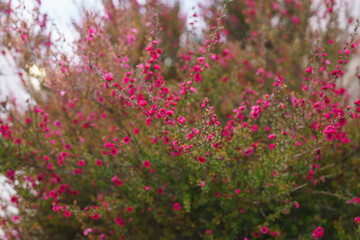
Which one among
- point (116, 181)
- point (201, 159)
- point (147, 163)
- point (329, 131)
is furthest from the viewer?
point (116, 181)

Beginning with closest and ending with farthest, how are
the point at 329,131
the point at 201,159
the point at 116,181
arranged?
1. the point at 329,131
2. the point at 201,159
3. the point at 116,181

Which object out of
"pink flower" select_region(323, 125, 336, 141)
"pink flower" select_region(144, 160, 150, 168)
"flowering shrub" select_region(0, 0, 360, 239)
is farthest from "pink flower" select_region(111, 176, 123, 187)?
"pink flower" select_region(323, 125, 336, 141)

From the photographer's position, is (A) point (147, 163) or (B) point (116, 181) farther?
(B) point (116, 181)

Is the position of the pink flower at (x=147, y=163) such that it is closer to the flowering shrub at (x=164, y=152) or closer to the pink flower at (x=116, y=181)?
the flowering shrub at (x=164, y=152)

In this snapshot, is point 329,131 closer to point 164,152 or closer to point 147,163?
point 164,152

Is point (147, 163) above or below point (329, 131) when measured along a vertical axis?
above

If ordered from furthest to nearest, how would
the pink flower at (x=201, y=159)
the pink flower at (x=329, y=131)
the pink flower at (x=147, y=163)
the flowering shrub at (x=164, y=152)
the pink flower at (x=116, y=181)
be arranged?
the pink flower at (x=116, y=181) < the pink flower at (x=147, y=163) < the flowering shrub at (x=164, y=152) < the pink flower at (x=201, y=159) < the pink flower at (x=329, y=131)

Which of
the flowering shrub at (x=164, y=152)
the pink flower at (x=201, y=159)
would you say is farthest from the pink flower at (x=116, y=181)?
the pink flower at (x=201, y=159)

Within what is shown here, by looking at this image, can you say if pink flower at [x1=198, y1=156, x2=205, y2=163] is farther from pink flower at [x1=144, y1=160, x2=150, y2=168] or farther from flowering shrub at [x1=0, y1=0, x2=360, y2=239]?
pink flower at [x1=144, y1=160, x2=150, y2=168]

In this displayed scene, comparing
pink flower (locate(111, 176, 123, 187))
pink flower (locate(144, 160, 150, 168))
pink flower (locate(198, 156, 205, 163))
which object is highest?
pink flower (locate(111, 176, 123, 187))

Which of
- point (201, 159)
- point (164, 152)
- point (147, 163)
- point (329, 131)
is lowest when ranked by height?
point (201, 159)

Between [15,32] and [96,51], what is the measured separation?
1.11m

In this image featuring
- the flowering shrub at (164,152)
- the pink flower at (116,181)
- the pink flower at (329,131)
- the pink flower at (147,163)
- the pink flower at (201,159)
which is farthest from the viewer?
the pink flower at (116,181)

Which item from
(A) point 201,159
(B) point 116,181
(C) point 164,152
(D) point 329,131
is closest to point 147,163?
(C) point 164,152
